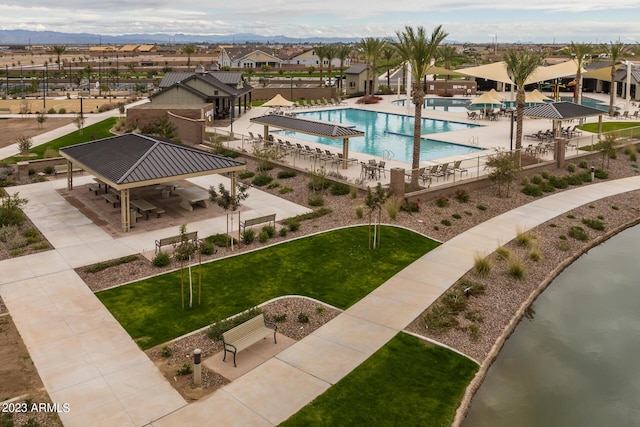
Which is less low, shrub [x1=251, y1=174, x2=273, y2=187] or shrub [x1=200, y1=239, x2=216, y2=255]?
shrub [x1=251, y1=174, x2=273, y2=187]

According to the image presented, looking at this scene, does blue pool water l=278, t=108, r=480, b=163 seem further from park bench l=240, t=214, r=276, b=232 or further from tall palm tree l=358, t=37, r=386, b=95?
park bench l=240, t=214, r=276, b=232

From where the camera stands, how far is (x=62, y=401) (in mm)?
12180

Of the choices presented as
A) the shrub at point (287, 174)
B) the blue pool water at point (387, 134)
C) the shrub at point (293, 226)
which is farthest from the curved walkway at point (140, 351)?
the blue pool water at point (387, 134)

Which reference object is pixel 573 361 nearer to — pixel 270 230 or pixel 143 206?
pixel 270 230

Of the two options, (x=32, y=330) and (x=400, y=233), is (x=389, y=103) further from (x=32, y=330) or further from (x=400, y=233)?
(x=32, y=330)

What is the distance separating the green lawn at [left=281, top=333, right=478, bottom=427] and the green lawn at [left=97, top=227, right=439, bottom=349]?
3421 millimetres

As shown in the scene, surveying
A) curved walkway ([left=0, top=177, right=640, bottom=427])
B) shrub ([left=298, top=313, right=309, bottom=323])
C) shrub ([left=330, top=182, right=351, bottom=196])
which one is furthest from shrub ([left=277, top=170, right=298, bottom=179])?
shrub ([left=298, top=313, right=309, bottom=323])

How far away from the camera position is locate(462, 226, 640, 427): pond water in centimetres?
1366

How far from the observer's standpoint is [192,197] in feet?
94.2

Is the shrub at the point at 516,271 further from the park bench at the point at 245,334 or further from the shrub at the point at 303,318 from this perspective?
the park bench at the point at 245,334

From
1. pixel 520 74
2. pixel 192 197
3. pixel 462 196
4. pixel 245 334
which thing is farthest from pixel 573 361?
pixel 520 74

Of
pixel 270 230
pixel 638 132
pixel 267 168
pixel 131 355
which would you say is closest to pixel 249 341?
pixel 131 355

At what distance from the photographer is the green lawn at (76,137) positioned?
1587 inches

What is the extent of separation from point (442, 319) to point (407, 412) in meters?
4.59
